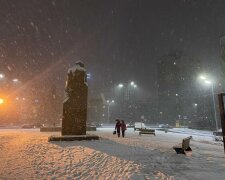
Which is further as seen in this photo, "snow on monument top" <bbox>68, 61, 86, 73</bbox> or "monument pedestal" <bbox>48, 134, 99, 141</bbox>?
"snow on monument top" <bbox>68, 61, 86, 73</bbox>

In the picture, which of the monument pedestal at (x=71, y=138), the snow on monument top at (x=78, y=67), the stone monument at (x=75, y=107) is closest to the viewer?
the monument pedestal at (x=71, y=138)

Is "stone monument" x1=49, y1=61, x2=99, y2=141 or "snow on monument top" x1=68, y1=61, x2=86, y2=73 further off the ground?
"snow on monument top" x1=68, y1=61, x2=86, y2=73

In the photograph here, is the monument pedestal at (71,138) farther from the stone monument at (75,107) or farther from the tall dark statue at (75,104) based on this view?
the tall dark statue at (75,104)

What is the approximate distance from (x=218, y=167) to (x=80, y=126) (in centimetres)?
1056

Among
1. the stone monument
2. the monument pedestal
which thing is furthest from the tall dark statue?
the monument pedestal

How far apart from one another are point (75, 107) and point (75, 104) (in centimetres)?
24

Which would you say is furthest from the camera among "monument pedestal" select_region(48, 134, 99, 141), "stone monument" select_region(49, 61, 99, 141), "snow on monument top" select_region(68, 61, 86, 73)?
"snow on monument top" select_region(68, 61, 86, 73)

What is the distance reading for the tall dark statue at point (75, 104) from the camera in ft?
53.5

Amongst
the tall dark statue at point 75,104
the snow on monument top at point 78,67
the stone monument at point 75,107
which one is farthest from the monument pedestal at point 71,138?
the snow on monument top at point 78,67

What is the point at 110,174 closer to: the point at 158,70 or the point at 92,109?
the point at 92,109

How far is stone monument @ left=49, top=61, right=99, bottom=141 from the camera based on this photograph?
53.2 ft

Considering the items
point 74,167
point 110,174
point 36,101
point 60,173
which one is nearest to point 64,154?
point 74,167

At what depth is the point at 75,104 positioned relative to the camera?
657 inches

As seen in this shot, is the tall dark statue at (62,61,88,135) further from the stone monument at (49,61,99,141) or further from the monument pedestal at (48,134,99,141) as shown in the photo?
the monument pedestal at (48,134,99,141)
